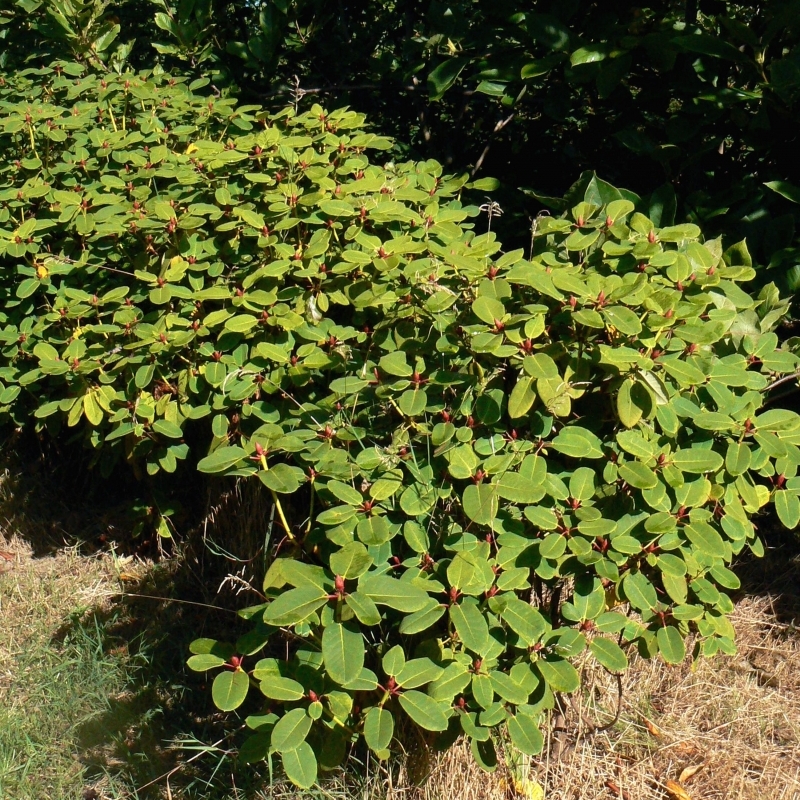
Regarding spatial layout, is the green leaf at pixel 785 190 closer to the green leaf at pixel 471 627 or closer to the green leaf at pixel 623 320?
the green leaf at pixel 623 320

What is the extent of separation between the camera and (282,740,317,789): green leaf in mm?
1972

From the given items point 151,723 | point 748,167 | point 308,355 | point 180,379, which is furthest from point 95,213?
Result: point 748,167

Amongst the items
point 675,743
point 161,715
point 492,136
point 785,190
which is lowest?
point 161,715

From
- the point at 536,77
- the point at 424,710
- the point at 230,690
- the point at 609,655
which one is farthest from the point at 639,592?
the point at 536,77

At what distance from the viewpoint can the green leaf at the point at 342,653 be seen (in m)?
1.93

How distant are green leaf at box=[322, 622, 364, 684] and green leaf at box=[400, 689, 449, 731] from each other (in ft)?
0.47

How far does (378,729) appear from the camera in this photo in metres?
2.01

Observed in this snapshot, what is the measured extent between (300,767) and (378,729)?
0.17 metres

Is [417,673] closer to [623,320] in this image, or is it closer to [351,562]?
[351,562]

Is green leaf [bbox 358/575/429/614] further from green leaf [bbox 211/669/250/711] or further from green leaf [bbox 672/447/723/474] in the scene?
green leaf [bbox 672/447/723/474]

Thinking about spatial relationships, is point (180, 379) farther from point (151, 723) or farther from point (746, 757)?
point (746, 757)

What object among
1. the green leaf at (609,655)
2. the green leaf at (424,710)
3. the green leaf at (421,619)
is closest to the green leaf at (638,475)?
the green leaf at (609,655)

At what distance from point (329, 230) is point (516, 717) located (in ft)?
4.74

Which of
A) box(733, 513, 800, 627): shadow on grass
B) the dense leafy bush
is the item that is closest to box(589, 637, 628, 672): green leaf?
the dense leafy bush
